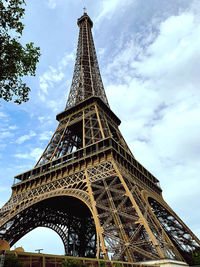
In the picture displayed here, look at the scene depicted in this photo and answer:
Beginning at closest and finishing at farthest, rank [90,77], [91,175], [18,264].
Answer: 1. [18,264]
2. [91,175]
3. [90,77]

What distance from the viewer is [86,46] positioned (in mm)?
49500

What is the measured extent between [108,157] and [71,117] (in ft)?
48.5

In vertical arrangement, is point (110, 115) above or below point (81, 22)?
below

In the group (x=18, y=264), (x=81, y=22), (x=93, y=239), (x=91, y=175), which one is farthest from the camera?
(x=81, y=22)

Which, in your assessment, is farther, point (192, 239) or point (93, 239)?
point (93, 239)

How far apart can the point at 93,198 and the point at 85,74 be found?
100 feet

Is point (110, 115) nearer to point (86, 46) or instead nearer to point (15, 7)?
point (86, 46)

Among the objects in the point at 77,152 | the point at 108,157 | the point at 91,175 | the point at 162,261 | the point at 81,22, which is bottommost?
the point at 162,261

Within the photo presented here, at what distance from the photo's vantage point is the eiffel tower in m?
15.4

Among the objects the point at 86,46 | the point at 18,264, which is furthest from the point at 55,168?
the point at 86,46

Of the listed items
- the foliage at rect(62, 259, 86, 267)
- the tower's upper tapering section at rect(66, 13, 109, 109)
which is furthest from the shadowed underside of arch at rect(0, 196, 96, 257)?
the foliage at rect(62, 259, 86, 267)

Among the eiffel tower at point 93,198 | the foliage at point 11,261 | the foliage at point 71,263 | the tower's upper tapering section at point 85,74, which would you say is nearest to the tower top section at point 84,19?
the tower's upper tapering section at point 85,74

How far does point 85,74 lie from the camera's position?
142 feet

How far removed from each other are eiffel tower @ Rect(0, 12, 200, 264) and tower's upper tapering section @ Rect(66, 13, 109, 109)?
0.88 ft
